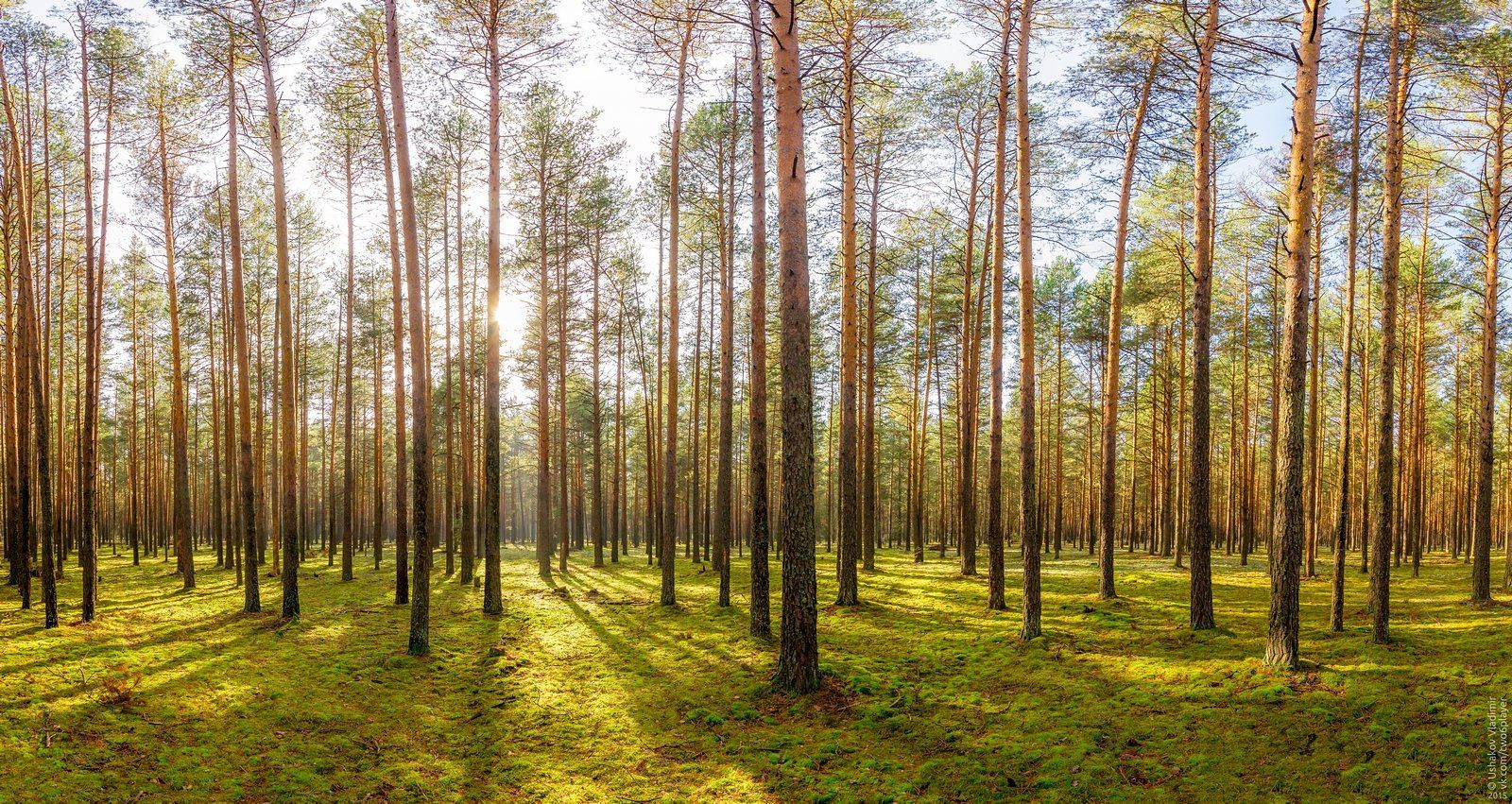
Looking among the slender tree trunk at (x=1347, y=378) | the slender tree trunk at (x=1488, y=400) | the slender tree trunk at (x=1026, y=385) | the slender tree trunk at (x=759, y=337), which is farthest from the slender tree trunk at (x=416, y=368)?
the slender tree trunk at (x=1488, y=400)

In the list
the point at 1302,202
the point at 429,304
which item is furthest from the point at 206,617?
the point at 1302,202

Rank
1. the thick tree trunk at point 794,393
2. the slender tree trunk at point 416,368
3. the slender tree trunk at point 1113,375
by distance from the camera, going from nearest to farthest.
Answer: the thick tree trunk at point 794,393
the slender tree trunk at point 416,368
the slender tree trunk at point 1113,375

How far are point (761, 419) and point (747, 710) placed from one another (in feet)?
18.8

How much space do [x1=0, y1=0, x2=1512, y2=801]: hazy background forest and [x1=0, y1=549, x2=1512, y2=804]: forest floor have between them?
62 mm

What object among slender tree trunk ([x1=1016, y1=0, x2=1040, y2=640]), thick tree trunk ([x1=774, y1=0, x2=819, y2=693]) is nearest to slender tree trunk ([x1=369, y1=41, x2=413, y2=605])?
thick tree trunk ([x1=774, y1=0, x2=819, y2=693])

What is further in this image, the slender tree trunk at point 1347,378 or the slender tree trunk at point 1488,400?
the slender tree trunk at point 1488,400

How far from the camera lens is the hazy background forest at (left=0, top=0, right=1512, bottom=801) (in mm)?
6945

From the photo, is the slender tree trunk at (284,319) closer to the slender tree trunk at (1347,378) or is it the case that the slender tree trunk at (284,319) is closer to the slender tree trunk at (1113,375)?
the slender tree trunk at (1113,375)

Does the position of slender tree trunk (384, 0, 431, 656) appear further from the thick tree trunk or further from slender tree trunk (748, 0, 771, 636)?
the thick tree trunk

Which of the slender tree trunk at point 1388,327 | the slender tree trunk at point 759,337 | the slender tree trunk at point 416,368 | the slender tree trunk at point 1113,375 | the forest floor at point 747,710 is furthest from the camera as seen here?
the slender tree trunk at point 1113,375

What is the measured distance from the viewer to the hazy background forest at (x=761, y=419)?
Result: 22.8 ft

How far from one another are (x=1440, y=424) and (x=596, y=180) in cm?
4662

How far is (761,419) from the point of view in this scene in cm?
1283

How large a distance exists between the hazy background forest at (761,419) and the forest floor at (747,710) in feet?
0.20
